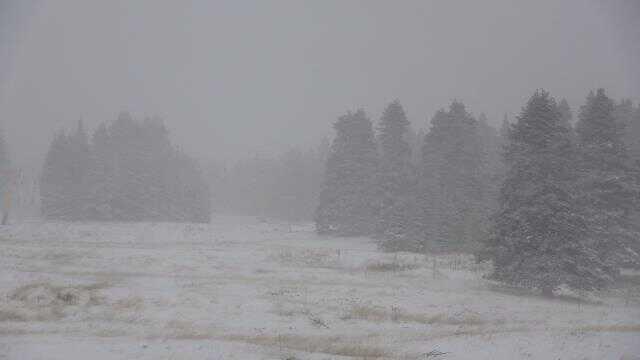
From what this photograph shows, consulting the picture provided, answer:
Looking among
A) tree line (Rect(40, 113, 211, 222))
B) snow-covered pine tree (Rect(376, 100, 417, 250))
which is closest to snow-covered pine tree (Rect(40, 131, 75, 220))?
tree line (Rect(40, 113, 211, 222))

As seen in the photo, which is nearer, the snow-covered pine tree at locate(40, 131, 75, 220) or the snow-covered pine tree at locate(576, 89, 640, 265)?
the snow-covered pine tree at locate(576, 89, 640, 265)

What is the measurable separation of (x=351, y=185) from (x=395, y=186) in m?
8.29

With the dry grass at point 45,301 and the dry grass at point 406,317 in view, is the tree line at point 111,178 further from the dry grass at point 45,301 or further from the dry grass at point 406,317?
the dry grass at point 406,317

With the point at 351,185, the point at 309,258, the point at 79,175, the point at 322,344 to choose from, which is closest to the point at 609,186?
the point at 309,258

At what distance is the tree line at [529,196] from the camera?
32000 mm

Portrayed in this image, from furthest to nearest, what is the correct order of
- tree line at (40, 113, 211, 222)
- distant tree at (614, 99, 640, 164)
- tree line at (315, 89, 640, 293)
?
tree line at (40, 113, 211, 222) < distant tree at (614, 99, 640, 164) < tree line at (315, 89, 640, 293)

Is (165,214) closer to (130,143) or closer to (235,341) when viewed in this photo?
(130,143)

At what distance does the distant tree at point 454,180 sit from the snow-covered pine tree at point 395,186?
2323 millimetres

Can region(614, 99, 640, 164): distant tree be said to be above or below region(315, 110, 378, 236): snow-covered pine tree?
above

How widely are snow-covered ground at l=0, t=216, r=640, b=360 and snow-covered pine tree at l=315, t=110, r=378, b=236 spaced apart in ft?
47.0

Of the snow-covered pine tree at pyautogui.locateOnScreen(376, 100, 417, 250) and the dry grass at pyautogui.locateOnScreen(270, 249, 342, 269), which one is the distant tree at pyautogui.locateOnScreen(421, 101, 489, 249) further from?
the dry grass at pyautogui.locateOnScreen(270, 249, 342, 269)

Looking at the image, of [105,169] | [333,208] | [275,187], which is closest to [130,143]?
[105,169]

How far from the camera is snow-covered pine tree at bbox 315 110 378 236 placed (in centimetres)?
5894

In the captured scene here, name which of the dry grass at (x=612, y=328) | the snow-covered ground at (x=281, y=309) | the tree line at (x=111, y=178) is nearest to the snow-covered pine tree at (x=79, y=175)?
the tree line at (x=111, y=178)
